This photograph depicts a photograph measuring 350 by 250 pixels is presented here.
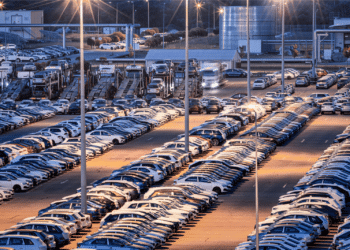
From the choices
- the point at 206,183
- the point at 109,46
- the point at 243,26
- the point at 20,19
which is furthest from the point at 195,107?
the point at 20,19

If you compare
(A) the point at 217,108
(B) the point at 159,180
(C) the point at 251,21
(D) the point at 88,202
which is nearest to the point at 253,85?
(A) the point at 217,108

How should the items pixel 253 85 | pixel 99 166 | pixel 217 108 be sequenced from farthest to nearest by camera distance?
pixel 253 85 → pixel 217 108 → pixel 99 166

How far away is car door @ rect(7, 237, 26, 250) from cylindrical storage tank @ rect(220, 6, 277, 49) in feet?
368

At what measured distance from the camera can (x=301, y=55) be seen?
147 m

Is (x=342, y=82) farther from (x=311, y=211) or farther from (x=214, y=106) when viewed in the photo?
(x=311, y=211)

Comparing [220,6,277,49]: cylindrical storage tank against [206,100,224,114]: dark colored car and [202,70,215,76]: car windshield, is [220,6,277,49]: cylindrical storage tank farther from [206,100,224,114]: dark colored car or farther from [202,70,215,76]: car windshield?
[206,100,224,114]: dark colored car

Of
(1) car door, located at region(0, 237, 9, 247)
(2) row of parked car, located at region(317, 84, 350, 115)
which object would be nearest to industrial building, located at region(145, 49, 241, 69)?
(2) row of parked car, located at region(317, 84, 350, 115)

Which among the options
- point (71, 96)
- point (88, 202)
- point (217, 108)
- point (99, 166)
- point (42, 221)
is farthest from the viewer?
point (71, 96)

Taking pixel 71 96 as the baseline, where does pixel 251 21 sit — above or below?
above

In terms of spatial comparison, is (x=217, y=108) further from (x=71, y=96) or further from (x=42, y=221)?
(x=42, y=221)

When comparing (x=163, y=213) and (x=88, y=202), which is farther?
(x=88, y=202)

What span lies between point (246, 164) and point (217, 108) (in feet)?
101

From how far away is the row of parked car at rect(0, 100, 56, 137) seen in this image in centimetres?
7444

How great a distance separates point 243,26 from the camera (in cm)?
14200
